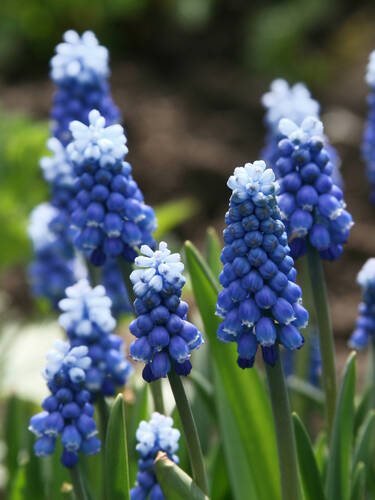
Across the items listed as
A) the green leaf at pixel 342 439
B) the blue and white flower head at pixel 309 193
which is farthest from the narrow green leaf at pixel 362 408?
the blue and white flower head at pixel 309 193

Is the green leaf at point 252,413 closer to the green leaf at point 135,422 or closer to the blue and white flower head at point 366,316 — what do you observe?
the green leaf at point 135,422

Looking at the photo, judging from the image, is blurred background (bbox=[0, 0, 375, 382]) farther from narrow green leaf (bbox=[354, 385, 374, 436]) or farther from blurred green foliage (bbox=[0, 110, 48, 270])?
narrow green leaf (bbox=[354, 385, 374, 436])

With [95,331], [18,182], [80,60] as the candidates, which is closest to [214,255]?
[95,331]

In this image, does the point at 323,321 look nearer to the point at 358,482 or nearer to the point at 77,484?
the point at 358,482

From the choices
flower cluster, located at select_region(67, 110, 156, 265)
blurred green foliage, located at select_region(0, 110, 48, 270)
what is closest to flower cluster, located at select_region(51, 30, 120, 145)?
flower cluster, located at select_region(67, 110, 156, 265)

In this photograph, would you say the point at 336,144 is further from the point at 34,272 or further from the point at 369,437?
the point at 369,437
